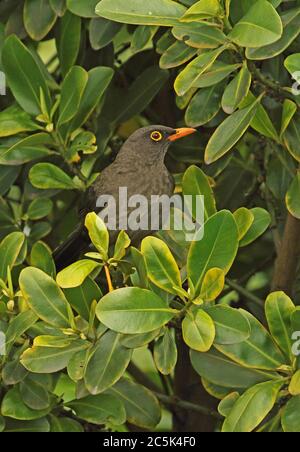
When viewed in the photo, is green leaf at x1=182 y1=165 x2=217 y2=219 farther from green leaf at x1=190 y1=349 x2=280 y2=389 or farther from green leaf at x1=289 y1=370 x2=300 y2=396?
green leaf at x1=289 y1=370 x2=300 y2=396

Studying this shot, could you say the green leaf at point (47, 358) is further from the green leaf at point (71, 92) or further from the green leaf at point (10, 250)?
the green leaf at point (71, 92)

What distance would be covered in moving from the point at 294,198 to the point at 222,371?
0.48 metres

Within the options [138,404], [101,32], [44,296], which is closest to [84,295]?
[44,296]

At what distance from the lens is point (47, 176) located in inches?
121

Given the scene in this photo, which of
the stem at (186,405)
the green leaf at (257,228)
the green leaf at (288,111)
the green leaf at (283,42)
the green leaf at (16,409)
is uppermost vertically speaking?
the green leaf at (283,42)

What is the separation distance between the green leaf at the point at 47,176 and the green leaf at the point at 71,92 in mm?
130

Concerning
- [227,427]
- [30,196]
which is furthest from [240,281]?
[227,427]

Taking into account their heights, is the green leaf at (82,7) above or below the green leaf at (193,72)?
above

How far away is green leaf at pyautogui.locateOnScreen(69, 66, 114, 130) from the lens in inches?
120

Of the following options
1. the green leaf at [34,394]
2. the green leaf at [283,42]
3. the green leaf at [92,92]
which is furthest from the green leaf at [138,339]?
the green leaf at [92,92]

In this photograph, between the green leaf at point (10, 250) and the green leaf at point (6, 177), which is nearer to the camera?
the green leaf at point (10, 250)

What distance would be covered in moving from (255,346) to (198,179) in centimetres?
47

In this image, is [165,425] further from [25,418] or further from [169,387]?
[25,418]

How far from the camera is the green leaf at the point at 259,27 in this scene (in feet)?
8.16
